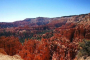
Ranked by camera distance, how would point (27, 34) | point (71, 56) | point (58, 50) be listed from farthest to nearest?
point (27, 34)
point (58, 50)
point (71, 56)

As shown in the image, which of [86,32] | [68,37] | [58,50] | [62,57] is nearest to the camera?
[62,57]

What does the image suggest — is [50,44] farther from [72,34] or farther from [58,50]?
[72,34]

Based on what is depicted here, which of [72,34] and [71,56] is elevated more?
[72,34]

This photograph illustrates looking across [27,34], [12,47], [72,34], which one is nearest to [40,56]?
[12,47]

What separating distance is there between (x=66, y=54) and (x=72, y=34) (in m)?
13.8

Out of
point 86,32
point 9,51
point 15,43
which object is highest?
point 86,32

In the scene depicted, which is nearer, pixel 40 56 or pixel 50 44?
pixel 40 56

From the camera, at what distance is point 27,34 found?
4997cm

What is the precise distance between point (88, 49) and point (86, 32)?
19811 millimetres

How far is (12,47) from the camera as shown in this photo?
2302cm

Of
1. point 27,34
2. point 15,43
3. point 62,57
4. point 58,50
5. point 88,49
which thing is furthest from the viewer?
point 27,34

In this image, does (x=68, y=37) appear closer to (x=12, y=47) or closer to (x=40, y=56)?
(x=40, y=56)

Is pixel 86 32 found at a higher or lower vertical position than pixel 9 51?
higher

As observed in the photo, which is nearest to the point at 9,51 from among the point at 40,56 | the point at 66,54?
the point at 40,56
